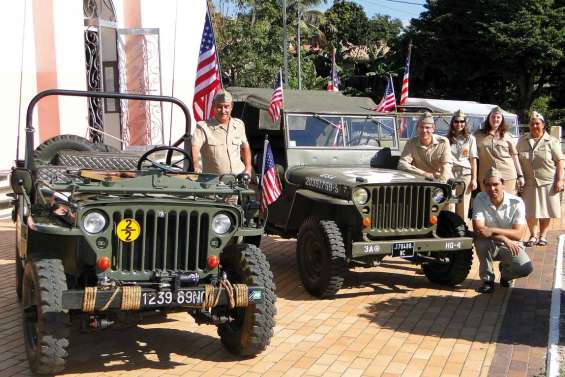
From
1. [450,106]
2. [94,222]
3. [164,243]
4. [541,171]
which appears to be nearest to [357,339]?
[164,243]

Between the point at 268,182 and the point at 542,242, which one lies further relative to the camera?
the point at 542,242

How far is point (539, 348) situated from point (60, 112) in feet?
33.8

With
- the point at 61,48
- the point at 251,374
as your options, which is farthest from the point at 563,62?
the point at 251,374

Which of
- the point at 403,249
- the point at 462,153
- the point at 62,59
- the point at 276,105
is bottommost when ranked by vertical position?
the point at 403,249

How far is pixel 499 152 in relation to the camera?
27.7 ft

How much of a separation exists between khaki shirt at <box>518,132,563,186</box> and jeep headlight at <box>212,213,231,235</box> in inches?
209

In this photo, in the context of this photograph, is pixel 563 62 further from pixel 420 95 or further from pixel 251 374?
pixel 251 374

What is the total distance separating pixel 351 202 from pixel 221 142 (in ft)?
4.32

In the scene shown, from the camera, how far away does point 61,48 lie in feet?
43.5

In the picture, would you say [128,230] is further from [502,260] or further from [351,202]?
[502,260]

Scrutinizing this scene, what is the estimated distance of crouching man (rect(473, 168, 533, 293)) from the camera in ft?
21.4

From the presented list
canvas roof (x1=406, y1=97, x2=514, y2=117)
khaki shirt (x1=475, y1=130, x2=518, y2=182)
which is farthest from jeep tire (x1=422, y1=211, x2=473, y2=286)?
canvas roof (x1=406, y1=97, x2=514, y2=117)

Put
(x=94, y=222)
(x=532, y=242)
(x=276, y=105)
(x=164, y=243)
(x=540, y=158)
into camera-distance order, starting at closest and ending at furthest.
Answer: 1. (x=94, y=222)
2. (x=164, y=243)
3. (x=276, y=105)
4. (x=540, y=158)
5. (x=532, y=242)

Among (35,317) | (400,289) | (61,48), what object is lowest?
(400,289)
